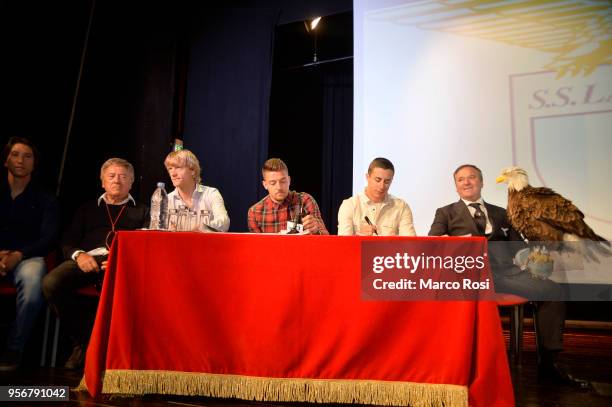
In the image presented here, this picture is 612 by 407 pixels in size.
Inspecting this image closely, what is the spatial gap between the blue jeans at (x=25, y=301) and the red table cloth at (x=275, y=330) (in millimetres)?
916

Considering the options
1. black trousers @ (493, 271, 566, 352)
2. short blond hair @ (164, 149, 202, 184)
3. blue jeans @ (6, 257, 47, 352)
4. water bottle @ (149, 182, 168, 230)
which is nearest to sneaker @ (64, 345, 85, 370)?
blue jeans @ (6, 257, 47, 352)

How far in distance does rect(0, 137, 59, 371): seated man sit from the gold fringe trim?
3.32ft

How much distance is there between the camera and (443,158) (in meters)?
3.11

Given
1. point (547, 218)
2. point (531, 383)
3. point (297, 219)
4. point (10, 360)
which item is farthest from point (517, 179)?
point (10, 360)

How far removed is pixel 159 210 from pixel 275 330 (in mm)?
986

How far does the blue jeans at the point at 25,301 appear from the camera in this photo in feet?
7.11

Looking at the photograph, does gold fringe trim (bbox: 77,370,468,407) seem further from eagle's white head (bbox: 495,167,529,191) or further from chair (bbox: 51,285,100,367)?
eagle's white head (bbox: 495,167,529,191)

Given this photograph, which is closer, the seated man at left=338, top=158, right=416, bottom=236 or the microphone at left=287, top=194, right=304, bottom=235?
the microphone at left=287, top=194, right=304, bottom=235

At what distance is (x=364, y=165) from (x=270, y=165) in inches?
43.7

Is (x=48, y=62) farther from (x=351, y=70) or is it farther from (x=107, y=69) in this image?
(x=351, y=70)

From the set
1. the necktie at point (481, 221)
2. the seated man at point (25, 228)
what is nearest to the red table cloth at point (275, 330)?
→ the seated man at point (25, 228)

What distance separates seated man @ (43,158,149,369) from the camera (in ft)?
7.05

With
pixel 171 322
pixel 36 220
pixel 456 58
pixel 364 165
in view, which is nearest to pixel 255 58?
pixel 364 165

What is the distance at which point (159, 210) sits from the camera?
2150 mm
